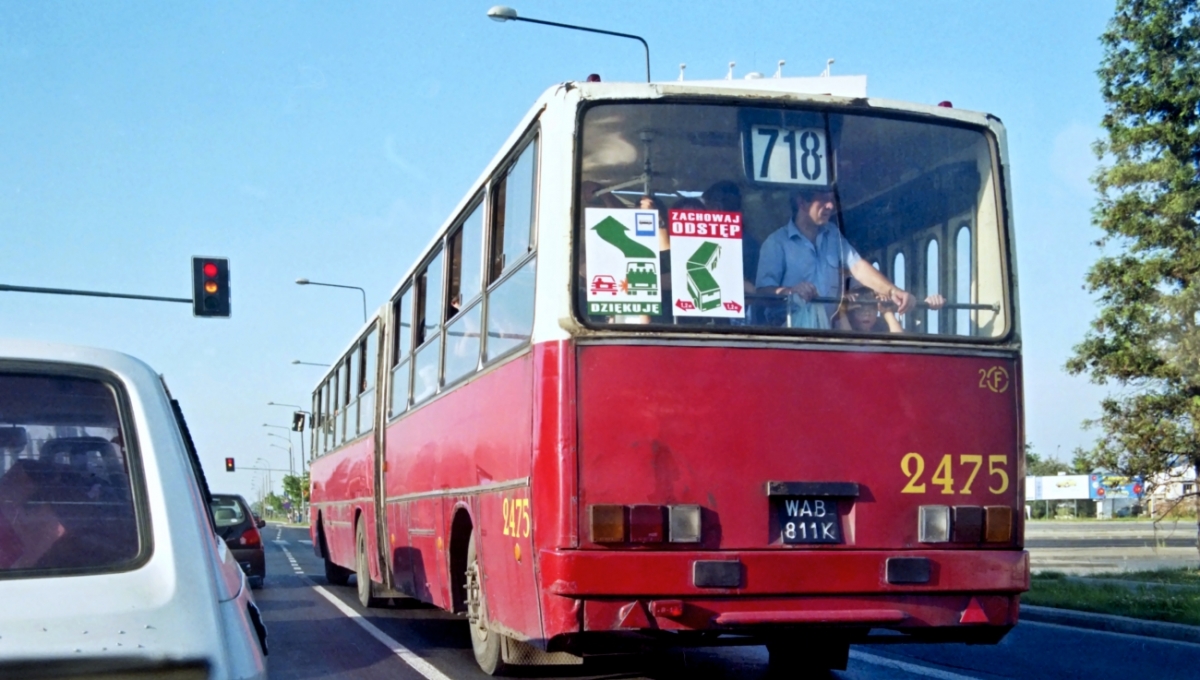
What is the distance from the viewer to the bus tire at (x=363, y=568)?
1548 centimetres

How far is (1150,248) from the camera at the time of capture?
20.8 m

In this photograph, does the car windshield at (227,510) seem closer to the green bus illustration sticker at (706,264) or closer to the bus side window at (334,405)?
the bus side window at (334,405)

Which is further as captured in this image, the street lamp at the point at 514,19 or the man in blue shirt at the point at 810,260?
the street lamp at the point at 514,19

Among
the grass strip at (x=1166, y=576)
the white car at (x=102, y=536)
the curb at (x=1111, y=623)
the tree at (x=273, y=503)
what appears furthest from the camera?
the tree at (x=273, y=503)

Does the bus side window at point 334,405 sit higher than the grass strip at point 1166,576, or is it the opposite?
the bus side window at point 334,405

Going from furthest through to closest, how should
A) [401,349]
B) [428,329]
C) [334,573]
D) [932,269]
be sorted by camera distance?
[334,573]
[401,349]
[428,329]
[932,269]

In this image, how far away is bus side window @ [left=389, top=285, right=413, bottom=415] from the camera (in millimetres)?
12570

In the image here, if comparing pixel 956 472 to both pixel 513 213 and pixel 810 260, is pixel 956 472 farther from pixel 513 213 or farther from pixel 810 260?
pixel 513 213

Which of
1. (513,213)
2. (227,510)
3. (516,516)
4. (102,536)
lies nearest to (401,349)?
(513,213)

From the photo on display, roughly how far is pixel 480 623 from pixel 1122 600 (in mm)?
7078

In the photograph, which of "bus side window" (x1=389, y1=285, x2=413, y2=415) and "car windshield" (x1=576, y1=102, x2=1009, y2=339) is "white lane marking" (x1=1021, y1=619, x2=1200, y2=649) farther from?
"bus side window" (x1=389, y1=285, x2=413, y2=415)

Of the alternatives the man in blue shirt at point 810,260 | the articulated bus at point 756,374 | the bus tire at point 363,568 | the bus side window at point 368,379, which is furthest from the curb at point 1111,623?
the bus side window at point 368,379

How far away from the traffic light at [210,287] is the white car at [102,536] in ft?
74.9

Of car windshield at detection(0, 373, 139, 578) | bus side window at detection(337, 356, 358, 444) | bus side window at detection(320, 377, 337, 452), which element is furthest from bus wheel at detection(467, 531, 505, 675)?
bus side window at detection(320, 377, 337, 452)
